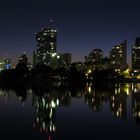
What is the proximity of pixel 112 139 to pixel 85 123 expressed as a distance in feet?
22.1

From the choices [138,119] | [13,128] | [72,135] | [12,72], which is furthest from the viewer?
[12,72]

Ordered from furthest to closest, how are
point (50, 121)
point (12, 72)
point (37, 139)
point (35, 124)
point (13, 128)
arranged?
point (12, 72)
point (50, 121)
point (35, 124)
point (13, 128)
point (37, 139)

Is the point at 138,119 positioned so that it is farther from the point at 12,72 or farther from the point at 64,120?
the point at 12,72

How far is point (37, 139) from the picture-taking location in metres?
20.3

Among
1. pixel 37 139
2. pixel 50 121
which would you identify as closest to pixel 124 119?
pixel 50 121

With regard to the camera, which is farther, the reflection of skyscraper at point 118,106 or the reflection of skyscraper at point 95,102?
the reflection of skyscraper at point 95,102

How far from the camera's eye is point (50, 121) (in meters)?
27.7

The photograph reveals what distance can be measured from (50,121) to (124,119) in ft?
20.2

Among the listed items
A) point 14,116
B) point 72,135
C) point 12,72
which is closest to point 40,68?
point 12,72

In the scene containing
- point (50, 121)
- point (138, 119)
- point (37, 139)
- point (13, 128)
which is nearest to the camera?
point (37, 139)

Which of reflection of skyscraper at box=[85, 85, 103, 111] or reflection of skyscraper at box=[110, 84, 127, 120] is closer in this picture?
reflection of skyscraper at box=[110, 84, 127, 120]

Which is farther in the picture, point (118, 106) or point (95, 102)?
point (95, 102)

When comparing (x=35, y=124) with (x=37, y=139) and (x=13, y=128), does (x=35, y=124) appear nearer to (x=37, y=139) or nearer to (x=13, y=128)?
(x=13, y=128)

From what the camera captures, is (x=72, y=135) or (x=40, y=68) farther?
(x=40, y=68)
